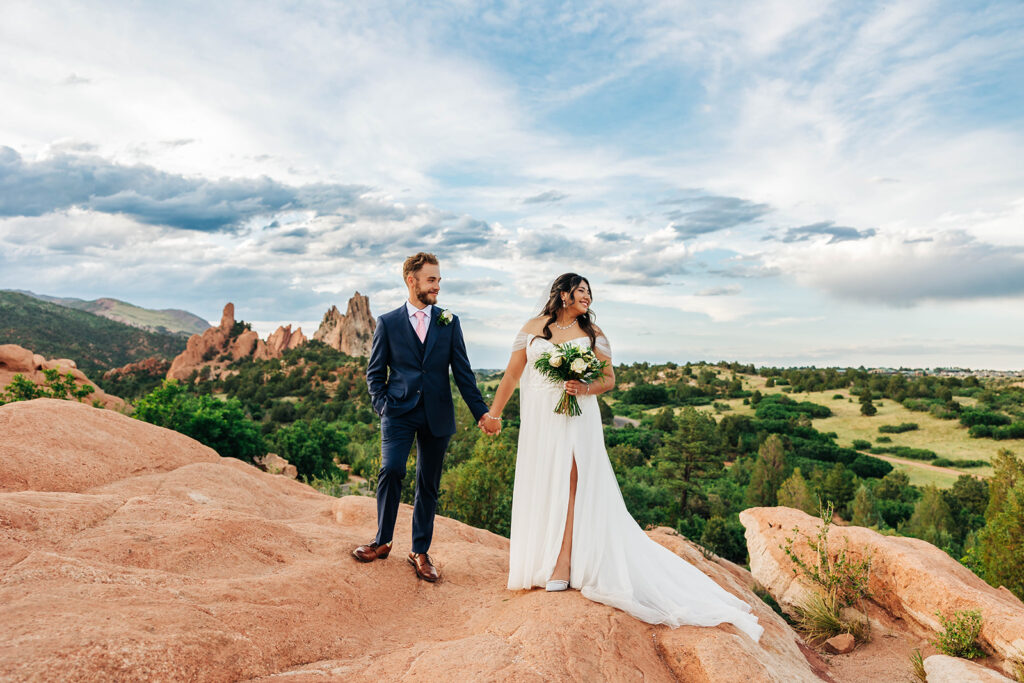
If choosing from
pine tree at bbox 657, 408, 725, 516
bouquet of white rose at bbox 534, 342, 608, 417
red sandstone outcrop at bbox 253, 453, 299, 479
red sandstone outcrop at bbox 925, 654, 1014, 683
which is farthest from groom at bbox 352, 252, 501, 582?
pine tree at bbox 657, 408, 725, 516

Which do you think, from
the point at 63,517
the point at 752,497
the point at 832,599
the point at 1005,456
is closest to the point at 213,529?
the point at 63,517

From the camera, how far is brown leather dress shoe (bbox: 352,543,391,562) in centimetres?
550

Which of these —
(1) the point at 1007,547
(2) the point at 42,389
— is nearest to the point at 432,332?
(1) the point at 1007,547

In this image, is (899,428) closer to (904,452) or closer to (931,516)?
(904,452)

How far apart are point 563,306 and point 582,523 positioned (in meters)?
1.97

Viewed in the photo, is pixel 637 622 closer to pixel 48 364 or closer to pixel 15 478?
pixel 15 478

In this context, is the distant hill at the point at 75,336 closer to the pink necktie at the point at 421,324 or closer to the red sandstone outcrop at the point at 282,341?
the red sandstone outcrop at the point at 282,341

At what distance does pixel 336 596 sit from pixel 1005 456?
16.3 meters

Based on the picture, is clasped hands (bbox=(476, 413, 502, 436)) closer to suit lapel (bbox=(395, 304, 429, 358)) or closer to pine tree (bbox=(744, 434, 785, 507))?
suit lapel (bbox=(395, 304, 429, 358))

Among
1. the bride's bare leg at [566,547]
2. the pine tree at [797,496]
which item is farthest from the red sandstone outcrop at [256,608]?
the pine tree at [797,496]

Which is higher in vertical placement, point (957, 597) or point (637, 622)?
point (637, 622)

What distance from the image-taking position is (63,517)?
16.0 feet

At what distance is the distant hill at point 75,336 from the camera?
65500mm

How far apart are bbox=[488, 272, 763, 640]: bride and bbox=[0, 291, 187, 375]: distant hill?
72309 mm
